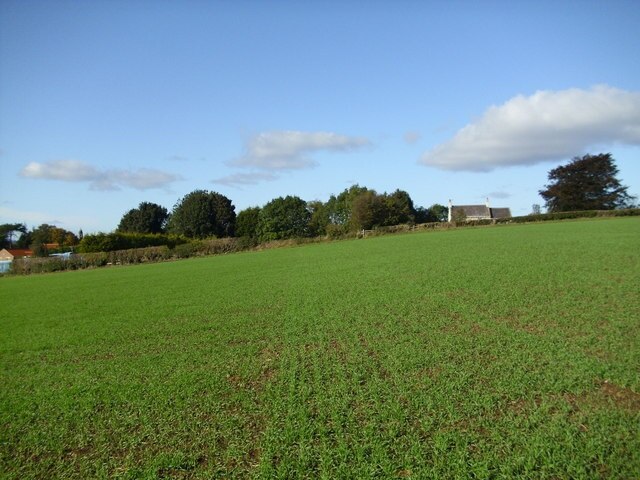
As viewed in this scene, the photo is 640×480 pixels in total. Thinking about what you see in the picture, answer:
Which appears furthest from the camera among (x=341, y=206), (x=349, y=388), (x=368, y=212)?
(x=341, y=206)

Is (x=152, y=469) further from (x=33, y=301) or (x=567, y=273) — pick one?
(x=33, y=301)

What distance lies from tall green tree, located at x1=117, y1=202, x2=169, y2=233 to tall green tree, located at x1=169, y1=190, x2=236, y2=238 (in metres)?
4.69

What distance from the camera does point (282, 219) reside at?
75.7 meters

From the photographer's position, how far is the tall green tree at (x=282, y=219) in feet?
244

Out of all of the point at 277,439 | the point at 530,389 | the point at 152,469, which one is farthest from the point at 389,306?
the point at 152,469

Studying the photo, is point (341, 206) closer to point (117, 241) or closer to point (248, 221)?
point (248, 221)

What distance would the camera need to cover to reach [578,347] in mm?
5898

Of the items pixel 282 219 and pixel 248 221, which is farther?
pixel 248 221

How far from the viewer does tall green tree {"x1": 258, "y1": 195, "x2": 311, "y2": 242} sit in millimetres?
74438

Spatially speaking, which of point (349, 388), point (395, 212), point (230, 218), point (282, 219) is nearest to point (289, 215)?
point (282, 219)

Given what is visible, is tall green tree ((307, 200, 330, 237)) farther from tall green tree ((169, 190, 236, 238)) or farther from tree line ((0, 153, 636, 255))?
tall green tree ((169, 190, 236, 238))

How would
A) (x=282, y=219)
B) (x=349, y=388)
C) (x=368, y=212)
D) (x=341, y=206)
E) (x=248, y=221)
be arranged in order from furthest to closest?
1. (x=341, y=206)
2. (x=248, y=221)
3. (x=282, y=219)
4. (x=368, y=212)
5. (x=349, y=388)

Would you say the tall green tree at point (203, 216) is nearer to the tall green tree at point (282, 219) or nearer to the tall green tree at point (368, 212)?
the tall green tree at point (282, 219)

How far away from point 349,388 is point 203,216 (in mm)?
75247
